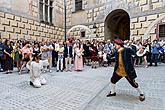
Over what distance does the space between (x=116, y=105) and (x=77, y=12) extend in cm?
1885

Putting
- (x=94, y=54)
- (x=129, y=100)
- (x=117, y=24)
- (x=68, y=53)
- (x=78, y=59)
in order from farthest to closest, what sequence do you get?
(x=117, y=24) < (x=94, y=54) < (x=78, y=59) < (x=68, y=53) < (x=129, y=100)

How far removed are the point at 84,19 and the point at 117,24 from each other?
3.45 meters

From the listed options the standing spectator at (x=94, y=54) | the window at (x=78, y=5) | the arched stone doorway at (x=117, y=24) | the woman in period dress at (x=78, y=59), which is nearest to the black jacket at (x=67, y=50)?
the woman in period dress at (x=78, y=59)

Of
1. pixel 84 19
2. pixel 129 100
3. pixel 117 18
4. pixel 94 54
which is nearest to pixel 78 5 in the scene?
pixel 84 19

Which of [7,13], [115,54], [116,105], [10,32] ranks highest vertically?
[7,13]

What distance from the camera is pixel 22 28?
17781mm

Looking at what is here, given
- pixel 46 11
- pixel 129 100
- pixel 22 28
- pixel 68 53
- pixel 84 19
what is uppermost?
pixel 46 11

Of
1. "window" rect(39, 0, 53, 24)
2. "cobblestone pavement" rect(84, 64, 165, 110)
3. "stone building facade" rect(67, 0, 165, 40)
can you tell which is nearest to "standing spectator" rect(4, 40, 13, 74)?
"cobblestone pavement" rect(84, 64, 165, 110)

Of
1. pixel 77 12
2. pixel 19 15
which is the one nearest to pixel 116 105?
pixel 19 15

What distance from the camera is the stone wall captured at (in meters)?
16.0

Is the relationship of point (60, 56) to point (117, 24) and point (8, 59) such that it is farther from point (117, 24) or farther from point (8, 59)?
point (117, 24)

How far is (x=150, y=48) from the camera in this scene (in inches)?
582

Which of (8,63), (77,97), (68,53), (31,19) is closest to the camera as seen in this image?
(77,97)

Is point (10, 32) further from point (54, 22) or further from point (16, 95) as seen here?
point (16, 95)
